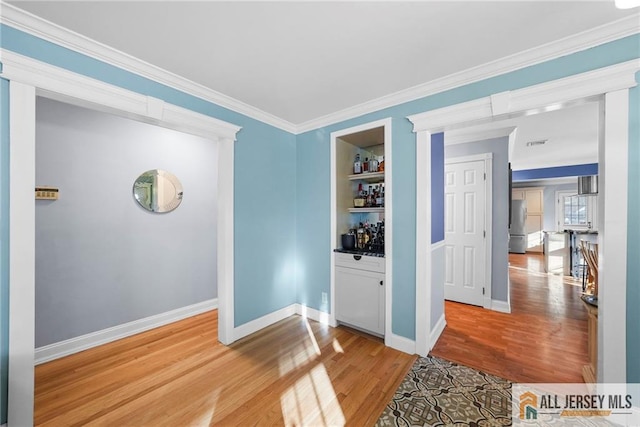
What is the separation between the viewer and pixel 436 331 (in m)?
2.73

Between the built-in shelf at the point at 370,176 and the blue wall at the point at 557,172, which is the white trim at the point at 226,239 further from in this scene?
the blue wall at the point at 557,172

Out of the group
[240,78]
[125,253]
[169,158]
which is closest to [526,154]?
[240,78]

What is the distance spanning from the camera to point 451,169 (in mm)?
3973

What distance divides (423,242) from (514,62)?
1.56 meters

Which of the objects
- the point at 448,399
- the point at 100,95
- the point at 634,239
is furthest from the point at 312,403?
the point at 100,95

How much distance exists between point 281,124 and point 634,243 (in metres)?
3.20

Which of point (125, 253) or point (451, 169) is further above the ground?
point (451, 169)

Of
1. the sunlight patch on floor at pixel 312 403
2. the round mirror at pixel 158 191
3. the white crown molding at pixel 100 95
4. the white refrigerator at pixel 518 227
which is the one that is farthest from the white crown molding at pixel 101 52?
the white refrigerator at pixel 518 227

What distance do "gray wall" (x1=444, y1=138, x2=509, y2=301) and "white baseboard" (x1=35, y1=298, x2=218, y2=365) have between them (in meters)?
4.08

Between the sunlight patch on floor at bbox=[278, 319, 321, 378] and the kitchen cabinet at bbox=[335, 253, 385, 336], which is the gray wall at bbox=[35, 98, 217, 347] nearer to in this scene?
the sunlight patch on floor at bbox=[278, 319, 321, 378]

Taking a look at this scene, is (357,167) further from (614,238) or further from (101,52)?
(101,52)

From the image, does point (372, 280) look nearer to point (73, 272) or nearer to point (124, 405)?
point (124, 405)

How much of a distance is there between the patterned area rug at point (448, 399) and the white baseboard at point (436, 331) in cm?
31

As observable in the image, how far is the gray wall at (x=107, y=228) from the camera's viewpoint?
2379 mm
